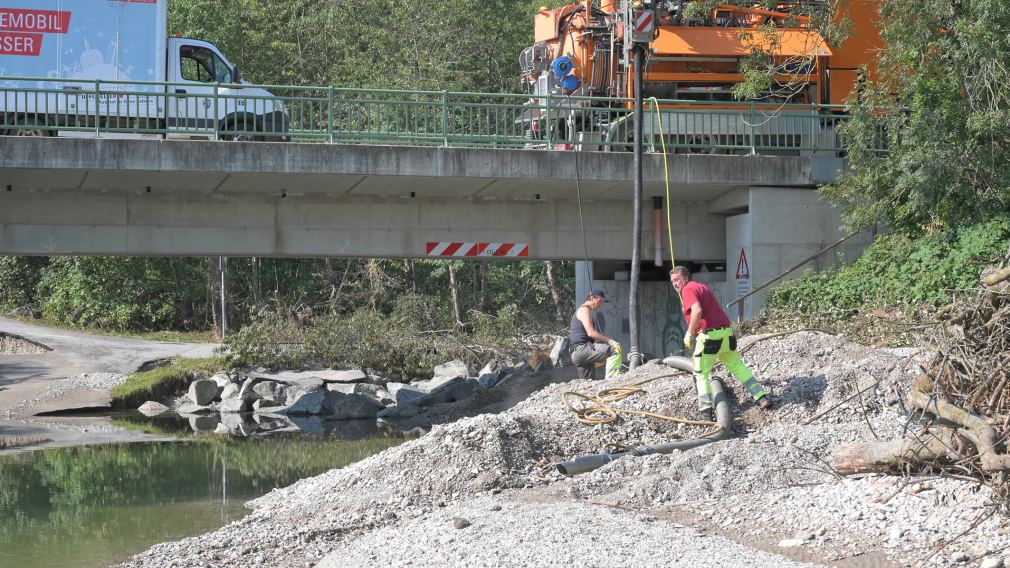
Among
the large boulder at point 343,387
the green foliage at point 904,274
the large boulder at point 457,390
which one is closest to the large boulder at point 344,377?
the large boulder at point 343,387

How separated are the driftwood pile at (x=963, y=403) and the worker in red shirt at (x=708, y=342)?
2867 mm

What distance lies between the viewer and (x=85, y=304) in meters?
37.6

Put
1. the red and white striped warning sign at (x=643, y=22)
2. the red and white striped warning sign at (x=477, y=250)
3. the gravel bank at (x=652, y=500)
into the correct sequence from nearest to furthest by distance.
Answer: the gravel bank at (x=652, y=500)
the red and white striped warning sign at (x=643, y=22)
the red and white striped warning sign at (x=477, y=250)

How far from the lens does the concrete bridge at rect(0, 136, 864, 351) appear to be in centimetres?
1606

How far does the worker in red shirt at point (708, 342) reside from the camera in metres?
11.4

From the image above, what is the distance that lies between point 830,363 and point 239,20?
3080cm

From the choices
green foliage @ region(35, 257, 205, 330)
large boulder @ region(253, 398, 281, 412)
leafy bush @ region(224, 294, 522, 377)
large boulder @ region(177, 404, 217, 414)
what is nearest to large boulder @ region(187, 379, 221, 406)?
large boulder @ region(177, 404, 217, 414)

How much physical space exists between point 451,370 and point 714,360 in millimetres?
14230

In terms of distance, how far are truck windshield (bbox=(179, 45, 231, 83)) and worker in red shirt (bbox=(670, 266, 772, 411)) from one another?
13.0m

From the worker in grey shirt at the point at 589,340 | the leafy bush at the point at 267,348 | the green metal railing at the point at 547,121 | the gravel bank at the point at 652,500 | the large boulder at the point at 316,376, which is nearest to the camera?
the gravel bank at the point at 652,500

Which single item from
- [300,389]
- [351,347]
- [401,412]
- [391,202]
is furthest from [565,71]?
[351,347]

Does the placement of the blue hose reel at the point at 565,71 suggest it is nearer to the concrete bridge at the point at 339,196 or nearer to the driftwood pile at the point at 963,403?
the concrete bridge at the point at 339,196

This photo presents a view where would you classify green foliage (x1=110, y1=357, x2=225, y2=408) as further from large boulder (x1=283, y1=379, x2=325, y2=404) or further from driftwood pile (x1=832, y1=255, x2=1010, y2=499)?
driftwood pile (x1=832, y1=255, x2=1010, y2=499)

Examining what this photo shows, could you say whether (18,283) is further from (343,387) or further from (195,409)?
(343,387)
